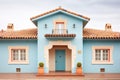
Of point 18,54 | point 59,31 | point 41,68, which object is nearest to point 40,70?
point 41,68

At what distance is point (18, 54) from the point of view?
2683cm

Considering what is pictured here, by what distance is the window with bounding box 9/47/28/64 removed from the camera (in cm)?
2662

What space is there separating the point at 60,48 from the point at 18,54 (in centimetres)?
432

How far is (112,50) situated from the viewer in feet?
87.3

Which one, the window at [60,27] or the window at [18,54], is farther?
the window at [18,54]

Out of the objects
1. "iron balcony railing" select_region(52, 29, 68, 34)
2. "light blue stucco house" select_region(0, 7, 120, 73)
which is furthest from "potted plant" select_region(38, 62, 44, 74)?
"iron balcony railing" select_region(52, 29, 68, 34)

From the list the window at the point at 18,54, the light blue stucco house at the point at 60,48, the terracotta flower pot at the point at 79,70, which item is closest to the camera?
the terracotta flower pot at the point at 79,70

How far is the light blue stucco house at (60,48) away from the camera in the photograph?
83.0ft

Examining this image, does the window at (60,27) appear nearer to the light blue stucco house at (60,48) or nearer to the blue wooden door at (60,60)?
the light blue stucco house at (60,48)

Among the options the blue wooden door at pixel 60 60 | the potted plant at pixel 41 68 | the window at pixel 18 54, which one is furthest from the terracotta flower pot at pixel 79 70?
the window at pixel 18 54

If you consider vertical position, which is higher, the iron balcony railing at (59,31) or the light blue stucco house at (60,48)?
the iron balcony railing at (59,31)

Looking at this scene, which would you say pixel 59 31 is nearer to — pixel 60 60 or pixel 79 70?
pixel 60 60

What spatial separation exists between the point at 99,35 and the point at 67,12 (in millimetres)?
4216

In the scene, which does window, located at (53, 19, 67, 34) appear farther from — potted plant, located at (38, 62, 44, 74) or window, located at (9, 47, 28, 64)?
window, located at (9, 47, 28, 64)
